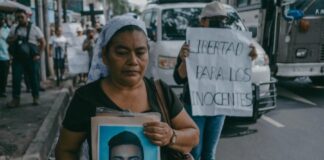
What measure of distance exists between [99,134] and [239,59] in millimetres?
2043

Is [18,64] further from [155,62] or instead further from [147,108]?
[147,108]

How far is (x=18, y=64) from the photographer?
22.3 feet


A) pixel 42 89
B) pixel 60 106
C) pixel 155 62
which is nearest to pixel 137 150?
pixel 155 62

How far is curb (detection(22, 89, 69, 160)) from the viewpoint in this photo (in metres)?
4.38

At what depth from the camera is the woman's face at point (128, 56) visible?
65.5 inches

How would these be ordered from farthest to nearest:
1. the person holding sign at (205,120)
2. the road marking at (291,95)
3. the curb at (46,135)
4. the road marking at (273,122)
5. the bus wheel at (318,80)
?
the bus wheel at (318,80), the road marking at (291,95), the road marking at (273,122), the curb at (46,135), the person holding sign at (205,120)

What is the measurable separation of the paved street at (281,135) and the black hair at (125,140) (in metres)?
3.26

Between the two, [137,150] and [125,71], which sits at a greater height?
[125,71]

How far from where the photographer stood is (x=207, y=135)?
10.7 feet

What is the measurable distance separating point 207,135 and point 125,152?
1.73 meters

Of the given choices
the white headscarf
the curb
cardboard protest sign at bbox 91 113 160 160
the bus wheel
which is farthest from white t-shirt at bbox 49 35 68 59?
cardboard protest sign at bbox 91 113 160 160

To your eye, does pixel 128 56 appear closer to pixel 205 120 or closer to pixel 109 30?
pixel 109 30

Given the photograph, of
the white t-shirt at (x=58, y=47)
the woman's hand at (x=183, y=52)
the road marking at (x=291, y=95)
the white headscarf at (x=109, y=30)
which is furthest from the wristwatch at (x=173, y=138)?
the white t-shirt at (x=58, y=47)

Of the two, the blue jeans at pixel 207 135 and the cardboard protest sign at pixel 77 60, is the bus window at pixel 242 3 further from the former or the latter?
the blue jeans at pixel 207 135
